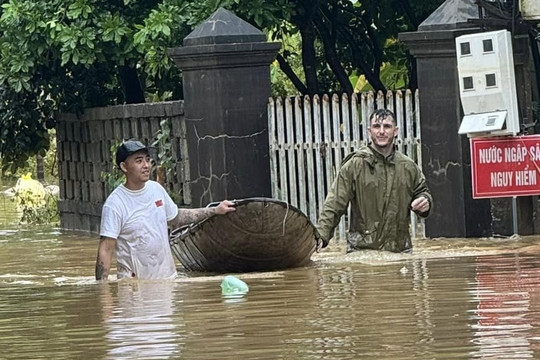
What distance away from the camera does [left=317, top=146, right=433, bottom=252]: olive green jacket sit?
12477 millimetres

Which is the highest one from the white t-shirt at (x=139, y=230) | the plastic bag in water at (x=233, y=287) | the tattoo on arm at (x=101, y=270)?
the white t-shirt at (x=139, y=230)

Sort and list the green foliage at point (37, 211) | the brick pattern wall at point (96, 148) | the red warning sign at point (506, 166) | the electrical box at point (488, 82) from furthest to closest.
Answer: the green foliage at point (37, 211)
the brick pattern wall at point (96, 148)
the red warning sign at point (506, 166)
the electrical box at point (488, 82)

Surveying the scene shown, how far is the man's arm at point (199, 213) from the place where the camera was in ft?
39.9

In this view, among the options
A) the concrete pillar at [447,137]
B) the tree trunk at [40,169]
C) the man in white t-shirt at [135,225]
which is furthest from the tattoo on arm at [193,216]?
the tree trunk at [40,169]

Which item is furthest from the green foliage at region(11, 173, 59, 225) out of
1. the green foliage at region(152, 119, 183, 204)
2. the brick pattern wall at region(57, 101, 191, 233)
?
the green foliage at region(152, 119, 183, 204)

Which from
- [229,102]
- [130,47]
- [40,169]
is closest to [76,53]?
[130,47]

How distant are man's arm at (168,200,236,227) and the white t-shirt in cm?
28

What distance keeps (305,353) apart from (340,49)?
13935 mm

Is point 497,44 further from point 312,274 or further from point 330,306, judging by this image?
point 330,306

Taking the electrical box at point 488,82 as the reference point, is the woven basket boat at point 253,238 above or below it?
below

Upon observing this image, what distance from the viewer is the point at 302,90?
2086cm

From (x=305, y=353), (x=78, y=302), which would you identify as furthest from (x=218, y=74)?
(x=305, y=353)

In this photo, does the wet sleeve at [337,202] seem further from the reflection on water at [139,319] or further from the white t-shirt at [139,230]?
the reflection on water at [139,319]

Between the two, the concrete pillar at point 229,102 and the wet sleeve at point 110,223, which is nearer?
the wet sleeve at point 110,223
